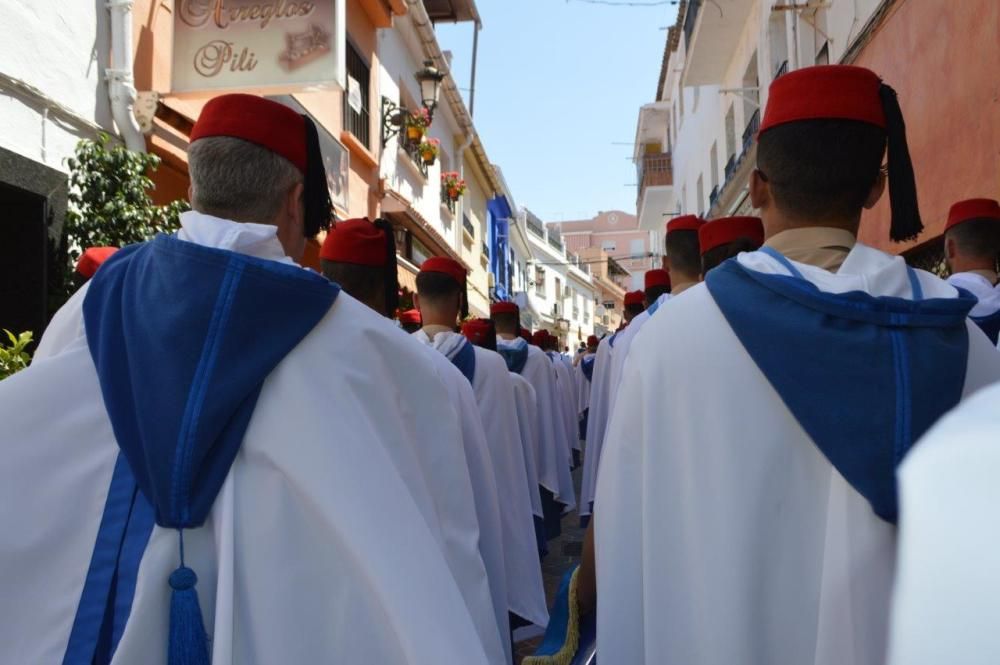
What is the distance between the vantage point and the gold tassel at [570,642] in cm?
218

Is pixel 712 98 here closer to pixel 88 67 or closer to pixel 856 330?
pixel 88 67

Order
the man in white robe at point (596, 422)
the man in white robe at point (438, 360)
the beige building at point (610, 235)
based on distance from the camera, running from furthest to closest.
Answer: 1. the beige building at point (610, 235)
2. the man in white robe at point (596, 422)
3. the man in white robe at point (438, 360)

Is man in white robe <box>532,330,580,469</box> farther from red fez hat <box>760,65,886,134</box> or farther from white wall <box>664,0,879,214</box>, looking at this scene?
red fez hat <box>760,65,886,134</box>

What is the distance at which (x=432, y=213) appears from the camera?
2114 cm

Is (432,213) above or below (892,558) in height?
above

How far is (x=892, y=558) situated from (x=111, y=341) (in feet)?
5.09

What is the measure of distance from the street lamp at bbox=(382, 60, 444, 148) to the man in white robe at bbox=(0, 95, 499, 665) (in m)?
14.3

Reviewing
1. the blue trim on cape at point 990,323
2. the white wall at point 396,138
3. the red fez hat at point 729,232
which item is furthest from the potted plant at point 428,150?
the blue trim on cape at point 990,323

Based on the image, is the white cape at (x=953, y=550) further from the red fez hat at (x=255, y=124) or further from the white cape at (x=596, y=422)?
the white cape at (x=596, y=422)

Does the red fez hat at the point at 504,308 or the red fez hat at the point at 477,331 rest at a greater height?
the red fez hat at the point at 504,308

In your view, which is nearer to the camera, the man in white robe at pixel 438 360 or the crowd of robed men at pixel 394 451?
the crowd of robed men at pixel 394 451

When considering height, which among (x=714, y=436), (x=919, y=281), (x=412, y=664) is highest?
(x=919, y=281)

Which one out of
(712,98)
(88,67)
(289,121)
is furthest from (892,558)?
(712,98)

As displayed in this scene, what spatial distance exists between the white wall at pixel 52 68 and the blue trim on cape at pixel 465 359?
3.20 m
